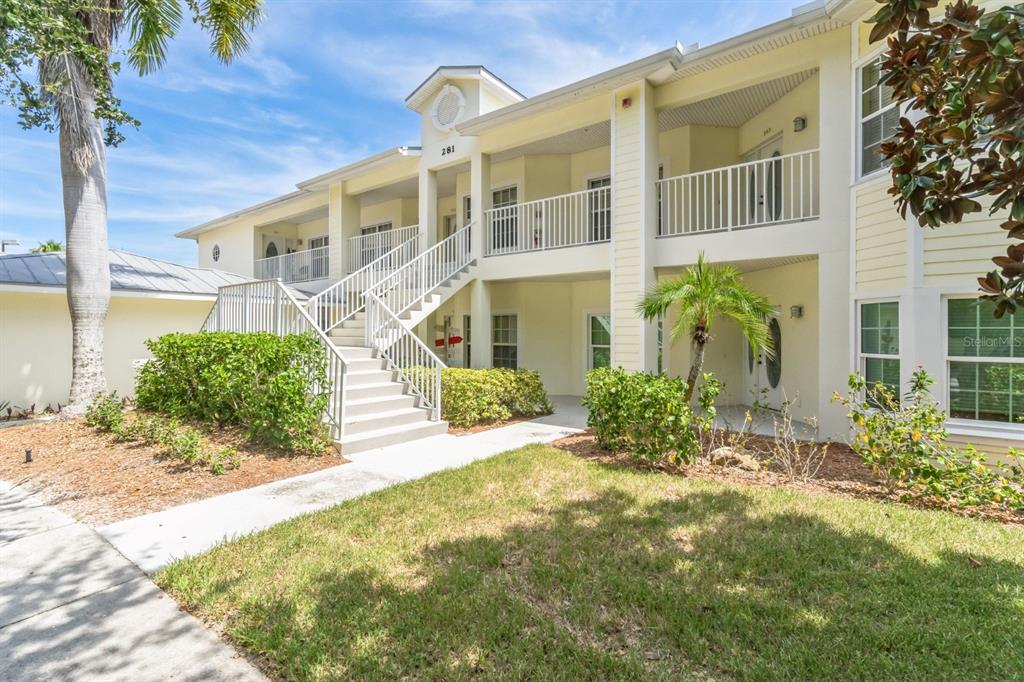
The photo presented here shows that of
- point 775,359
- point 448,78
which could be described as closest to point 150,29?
point 448,78

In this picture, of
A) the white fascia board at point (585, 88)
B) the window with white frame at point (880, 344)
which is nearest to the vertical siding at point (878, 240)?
the window with white frame at point (880, 344)

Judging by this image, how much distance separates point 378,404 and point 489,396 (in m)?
2.26

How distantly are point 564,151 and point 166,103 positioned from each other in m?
10.4

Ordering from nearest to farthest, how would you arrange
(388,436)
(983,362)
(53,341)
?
(983,362) → (388,436) → (53,341)

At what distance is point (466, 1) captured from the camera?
951 centimetres

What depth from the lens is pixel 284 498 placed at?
5375mm

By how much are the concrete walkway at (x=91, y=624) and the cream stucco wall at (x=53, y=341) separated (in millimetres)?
7820

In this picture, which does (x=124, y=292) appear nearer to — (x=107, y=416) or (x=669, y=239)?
(x=107, y=416)

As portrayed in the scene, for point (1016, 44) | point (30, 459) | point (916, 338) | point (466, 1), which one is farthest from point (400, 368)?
point (1016, 44)

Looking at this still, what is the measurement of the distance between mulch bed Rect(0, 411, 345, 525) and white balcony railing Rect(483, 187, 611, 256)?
6788 millimetres

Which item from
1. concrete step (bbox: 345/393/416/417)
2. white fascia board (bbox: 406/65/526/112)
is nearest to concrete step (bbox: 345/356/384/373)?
concrete step (bbox: 345/393/416/417)

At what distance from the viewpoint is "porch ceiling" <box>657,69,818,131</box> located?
890 cm

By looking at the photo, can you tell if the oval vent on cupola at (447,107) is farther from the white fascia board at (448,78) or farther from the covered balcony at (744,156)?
the covered balcony at (744,156)

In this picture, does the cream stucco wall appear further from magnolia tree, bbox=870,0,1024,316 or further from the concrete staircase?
magnolia tree, bbox=870,0,1024,316
